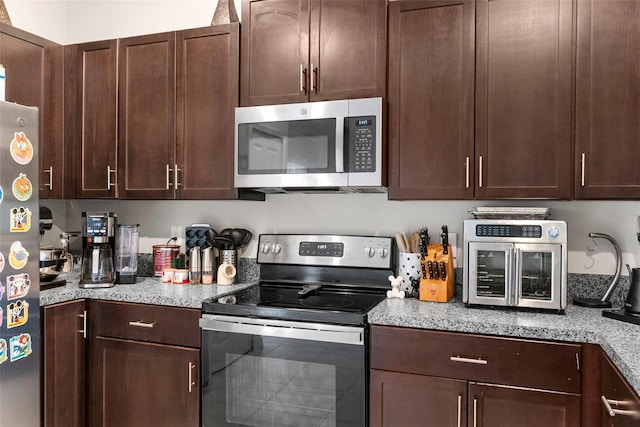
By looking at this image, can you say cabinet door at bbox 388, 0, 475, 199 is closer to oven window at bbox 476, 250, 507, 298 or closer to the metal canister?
oven window at bbox 476, 250, 507, 298

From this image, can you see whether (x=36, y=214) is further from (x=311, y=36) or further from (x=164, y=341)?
(x=311, y=36)

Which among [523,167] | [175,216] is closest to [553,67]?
[523,167]

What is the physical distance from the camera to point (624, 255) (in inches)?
83.7

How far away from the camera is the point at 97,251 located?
244 centimetres

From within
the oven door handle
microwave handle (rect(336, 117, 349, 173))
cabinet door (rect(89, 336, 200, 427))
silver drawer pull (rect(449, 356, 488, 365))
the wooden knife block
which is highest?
microwave handle (rect(336, 117, 349, 173))

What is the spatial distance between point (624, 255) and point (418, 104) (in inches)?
45.3

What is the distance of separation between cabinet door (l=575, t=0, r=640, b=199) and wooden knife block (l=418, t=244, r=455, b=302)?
0.60 m

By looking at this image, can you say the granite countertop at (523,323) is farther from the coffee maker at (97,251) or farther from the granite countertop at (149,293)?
the coffee maker at (97,251)

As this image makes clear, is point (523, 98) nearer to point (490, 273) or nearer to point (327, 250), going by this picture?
point (490, 273)

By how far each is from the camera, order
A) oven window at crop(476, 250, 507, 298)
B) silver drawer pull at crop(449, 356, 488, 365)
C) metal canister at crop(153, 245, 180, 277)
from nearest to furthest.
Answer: silver drawer pull at crop(449, 356, 488, 365), oven window at crop(476, 250, 507, 298), metal canister at crop(153, 245, 180, 277)

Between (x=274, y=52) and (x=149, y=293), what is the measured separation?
1323mm

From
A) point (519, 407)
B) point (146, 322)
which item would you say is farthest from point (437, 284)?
point (146, 322)

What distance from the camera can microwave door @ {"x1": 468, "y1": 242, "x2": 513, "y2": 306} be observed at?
194 cm

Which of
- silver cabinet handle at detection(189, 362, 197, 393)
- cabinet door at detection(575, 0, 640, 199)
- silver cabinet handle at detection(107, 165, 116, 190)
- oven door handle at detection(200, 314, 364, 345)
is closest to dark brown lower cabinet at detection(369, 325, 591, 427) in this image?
oven door handle at detection(200, 314, 364, 345)
